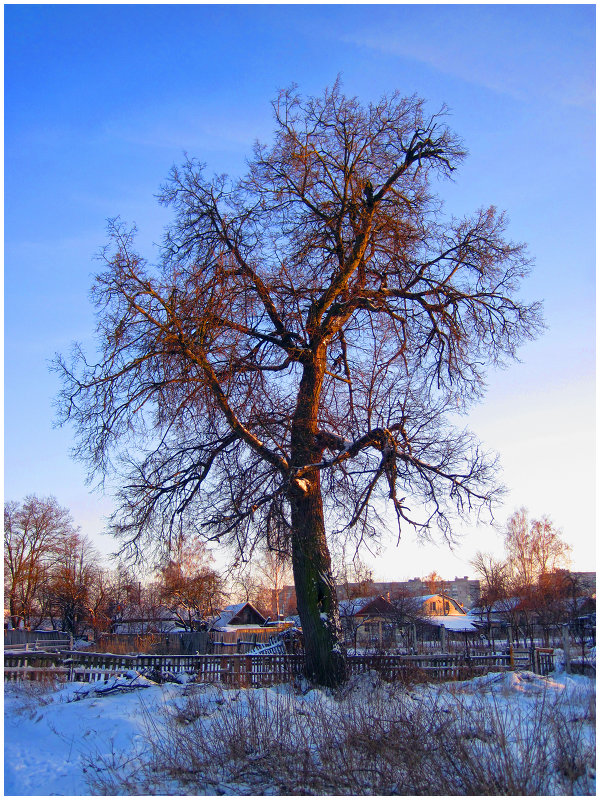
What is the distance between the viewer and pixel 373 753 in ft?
23.3

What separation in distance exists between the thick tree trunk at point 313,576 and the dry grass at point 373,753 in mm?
3604

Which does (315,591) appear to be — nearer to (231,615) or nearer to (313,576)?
(313,576)

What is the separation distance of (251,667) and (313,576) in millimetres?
3227

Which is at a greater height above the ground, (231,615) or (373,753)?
(373,753)

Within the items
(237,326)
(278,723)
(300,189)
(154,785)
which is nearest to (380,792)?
(278,723)

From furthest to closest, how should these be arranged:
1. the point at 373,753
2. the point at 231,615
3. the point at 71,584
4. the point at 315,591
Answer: the point at 231,615 < the point at 71,584 < the point at 315,591 < the point at 373,753

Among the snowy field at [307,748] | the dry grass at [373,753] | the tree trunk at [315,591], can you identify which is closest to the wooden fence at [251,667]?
the tree trunk at [315,591]

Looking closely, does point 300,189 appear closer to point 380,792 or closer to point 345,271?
point 345,271

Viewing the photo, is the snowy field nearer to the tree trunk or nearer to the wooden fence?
the tree trunk

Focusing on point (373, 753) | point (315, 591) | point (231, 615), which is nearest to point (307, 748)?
point (373, 753)

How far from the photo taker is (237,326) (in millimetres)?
13367

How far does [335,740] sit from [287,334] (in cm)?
891

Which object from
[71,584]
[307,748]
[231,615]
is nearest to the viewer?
[307,748]

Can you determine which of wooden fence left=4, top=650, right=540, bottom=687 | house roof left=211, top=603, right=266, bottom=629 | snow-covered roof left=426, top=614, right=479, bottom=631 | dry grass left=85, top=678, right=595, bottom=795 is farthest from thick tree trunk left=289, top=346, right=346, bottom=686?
house roof left=211, top=603, right=266, bottom=629
